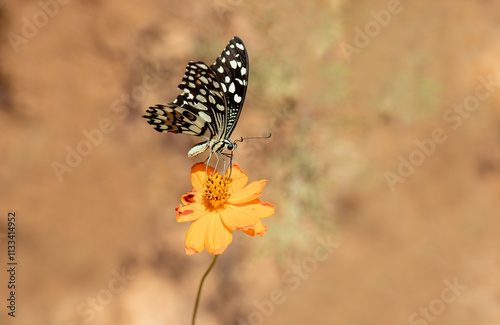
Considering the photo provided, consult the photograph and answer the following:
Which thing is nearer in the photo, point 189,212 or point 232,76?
point 189,212

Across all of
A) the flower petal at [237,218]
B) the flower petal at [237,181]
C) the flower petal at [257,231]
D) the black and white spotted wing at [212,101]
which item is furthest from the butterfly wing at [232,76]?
the flower petal at [257,231]

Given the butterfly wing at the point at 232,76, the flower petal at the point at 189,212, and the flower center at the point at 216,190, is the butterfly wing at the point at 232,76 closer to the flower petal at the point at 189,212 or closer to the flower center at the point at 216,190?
the flower center at the point at 216,190

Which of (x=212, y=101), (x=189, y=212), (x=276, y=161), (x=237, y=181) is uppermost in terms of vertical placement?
(x=276, y=161)

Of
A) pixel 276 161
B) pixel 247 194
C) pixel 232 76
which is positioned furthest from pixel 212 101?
pixel 276 161

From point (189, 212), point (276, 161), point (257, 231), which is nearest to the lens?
point (257, 231)

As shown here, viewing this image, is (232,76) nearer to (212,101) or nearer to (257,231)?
(212,101)

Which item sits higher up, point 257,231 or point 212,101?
point 212,101
